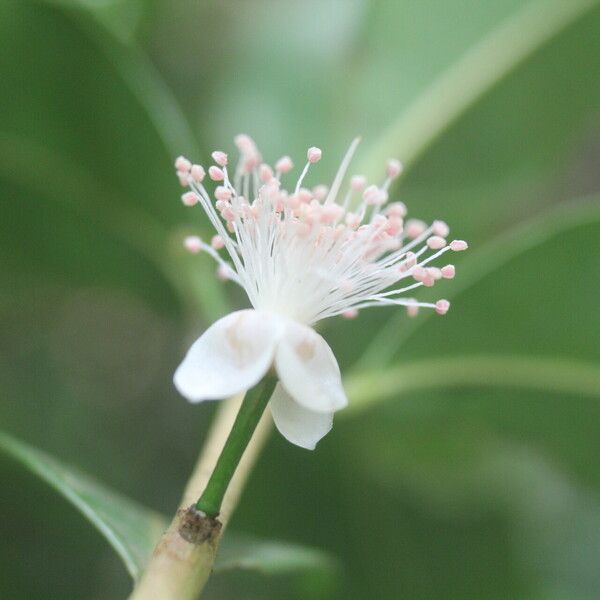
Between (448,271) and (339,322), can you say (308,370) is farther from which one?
(339,322)

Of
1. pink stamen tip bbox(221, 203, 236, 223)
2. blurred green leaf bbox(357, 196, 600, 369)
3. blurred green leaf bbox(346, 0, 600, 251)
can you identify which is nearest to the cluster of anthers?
pink stamen tip bbox(221, 203, 236, 223)

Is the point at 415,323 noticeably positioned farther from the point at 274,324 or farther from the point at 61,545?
the point at 61,545

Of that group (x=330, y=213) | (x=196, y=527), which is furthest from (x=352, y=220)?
(x=196, y=527)

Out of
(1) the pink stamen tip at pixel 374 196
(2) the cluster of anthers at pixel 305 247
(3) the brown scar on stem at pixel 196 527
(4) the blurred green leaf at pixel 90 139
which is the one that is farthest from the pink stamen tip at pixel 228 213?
(4) the blurred green leaf at pixel 90 139

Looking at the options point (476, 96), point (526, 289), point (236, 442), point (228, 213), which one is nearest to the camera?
point (236, 442)

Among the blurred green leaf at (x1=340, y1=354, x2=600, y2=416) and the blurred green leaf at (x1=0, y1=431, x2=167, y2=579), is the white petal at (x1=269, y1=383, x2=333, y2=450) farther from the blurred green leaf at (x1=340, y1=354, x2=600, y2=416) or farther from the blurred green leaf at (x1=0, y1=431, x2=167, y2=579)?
the blurred green leaf at (x1=340, y1=354, x2=600, y2=416)

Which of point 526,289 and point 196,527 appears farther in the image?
point 526,289

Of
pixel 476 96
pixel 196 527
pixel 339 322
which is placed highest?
pixel 476 96
